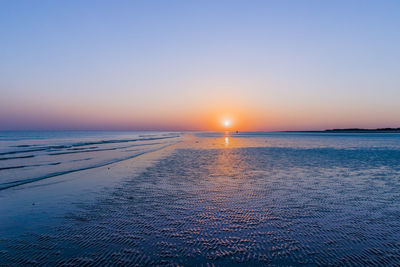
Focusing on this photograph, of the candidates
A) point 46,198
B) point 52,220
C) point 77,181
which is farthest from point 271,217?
point 77,181

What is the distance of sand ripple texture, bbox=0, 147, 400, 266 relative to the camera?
470cm

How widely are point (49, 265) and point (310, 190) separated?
9.59 metres

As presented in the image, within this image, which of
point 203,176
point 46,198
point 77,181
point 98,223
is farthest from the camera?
point 203,176

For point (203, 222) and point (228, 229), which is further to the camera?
point (203, 222)

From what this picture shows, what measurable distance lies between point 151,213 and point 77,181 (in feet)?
23.8

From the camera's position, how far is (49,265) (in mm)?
4484

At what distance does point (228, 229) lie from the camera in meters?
6.01

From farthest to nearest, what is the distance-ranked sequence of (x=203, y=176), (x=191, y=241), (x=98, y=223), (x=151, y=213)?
(x=203, y=176), (x=151, y=213), (x=98, y=223), (x=191, y=241)

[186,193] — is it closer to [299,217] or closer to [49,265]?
[299,217]

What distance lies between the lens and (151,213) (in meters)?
7.33

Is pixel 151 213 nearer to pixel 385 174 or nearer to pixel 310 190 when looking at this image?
pixel 310 190

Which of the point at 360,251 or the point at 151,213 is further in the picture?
the point at 151,213

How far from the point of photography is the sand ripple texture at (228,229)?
4.70 m

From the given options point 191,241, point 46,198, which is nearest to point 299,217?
point 191,241
